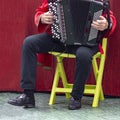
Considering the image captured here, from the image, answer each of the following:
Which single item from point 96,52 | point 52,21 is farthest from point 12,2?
point 96,52

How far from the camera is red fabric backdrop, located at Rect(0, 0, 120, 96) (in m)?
4.73

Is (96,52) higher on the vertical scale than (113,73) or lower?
higher

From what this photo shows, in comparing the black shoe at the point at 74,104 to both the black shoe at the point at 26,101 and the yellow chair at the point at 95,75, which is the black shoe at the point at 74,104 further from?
the black shoe at the point at 26,101

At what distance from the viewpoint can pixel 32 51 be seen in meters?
4.29

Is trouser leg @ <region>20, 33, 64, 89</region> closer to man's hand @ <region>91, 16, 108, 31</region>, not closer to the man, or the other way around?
the man

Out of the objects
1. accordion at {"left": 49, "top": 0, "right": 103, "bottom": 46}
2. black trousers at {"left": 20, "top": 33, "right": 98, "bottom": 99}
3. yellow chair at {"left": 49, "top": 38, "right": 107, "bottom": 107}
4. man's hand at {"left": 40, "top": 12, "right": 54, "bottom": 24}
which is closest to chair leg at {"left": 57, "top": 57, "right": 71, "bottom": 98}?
yellow chair at {"left": 49, "top": 38, "right": 107, "bottom": 107}

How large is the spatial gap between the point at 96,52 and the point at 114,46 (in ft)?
1.39

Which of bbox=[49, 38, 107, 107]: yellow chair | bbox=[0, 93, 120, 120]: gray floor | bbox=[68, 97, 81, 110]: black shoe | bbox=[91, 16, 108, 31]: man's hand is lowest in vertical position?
bbox=[0, 93, 120, 120]: gray floor

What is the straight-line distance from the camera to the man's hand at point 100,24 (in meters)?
4.12

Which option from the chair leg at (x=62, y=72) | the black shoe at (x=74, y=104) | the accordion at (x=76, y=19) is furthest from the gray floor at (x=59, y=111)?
the accordion at (x=76, y=19)

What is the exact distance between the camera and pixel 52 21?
426 centimetres

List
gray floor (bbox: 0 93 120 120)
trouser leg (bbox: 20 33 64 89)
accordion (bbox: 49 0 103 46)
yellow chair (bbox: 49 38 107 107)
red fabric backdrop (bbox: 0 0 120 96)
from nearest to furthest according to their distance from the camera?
1. gray floor (bbox: 0 93 120 120)
2. accordion (bbox: 49 0 103 46)
3. trouser leg (bbox: 20 33 64 89)
4. yellow chair (bbox: 49 38 107 107)
5. red fabric backdrop (bbox: 0 0 120 96)

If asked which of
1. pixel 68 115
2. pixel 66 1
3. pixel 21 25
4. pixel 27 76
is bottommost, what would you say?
pixel 68 115

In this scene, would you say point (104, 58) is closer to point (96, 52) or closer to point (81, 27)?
point (96, 52)
